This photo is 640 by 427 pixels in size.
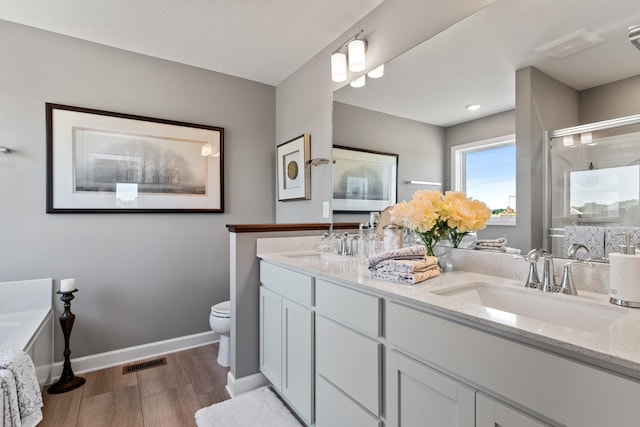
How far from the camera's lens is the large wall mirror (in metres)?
1.08

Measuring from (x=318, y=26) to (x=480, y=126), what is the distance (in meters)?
1.42

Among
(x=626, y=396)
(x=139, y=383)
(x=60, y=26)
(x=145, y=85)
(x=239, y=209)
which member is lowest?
(x=139, y=383)

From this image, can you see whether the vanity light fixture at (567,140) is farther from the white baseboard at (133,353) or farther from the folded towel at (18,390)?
the white baseboard at (133,353)

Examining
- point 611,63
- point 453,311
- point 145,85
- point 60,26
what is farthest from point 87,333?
point 611,63

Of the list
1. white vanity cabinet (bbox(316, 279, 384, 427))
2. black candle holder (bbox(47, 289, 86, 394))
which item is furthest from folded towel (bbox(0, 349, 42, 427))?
white vanity cabinet (bbox(316, 279, 384, 427))

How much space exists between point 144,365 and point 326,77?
2655 millimetres

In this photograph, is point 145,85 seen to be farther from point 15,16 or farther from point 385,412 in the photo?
point 385,412

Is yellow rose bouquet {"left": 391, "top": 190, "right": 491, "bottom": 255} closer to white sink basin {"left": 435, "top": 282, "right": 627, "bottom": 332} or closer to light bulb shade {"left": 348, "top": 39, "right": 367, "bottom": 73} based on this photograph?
white sink basin {"left": 435, "top": 282, "right": 627, "bottom": 332}

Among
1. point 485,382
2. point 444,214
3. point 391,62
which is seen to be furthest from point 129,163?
point 485,382

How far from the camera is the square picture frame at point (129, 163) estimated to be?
2.29 metres

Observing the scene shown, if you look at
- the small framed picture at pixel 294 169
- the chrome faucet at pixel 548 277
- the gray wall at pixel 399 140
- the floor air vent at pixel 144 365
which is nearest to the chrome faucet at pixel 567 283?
the chrome faucet at pixel 548 277

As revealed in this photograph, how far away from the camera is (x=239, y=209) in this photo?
302cm

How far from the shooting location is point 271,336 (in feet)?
6.32

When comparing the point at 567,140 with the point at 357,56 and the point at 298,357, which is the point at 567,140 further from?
the point at 298,357
